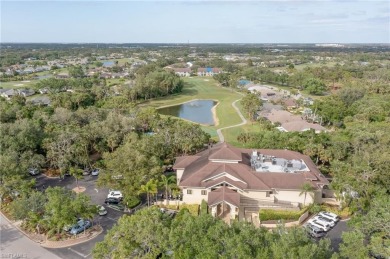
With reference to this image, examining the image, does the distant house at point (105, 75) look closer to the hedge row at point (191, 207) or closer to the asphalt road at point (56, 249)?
the asphalt road at point (56, 249)

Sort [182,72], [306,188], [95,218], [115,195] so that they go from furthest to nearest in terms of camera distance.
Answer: [182,72], [115,195], [306,188], [95,218]

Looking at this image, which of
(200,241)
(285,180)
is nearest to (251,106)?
Answer: (285,180)

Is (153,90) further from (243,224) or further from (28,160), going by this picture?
(243,224)

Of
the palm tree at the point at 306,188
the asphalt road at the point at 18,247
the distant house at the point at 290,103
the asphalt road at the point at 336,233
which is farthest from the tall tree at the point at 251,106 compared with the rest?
the asphalt road at the point at 18,247

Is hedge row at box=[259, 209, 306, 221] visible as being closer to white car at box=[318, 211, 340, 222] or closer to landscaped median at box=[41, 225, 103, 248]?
white car at box=[318, 211, 340, 222]

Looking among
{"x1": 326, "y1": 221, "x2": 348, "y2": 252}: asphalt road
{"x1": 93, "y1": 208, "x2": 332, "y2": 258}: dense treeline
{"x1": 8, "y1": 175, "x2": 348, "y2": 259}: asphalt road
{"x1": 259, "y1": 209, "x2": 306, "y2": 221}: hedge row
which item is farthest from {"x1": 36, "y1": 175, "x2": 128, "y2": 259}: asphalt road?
{"x1": 326, "y1": 221, "x2": 348, "y2": 252}: asphalt road

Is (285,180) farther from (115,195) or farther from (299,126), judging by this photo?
(299,126)
